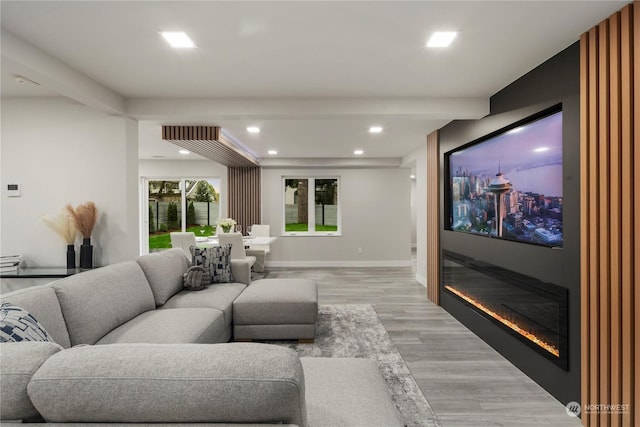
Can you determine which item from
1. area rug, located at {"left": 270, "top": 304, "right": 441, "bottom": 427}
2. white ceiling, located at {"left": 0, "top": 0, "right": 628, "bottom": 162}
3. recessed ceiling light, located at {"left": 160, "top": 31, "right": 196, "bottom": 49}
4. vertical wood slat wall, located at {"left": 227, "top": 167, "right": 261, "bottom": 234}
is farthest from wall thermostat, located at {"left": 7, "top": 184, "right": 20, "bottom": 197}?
vertical wood slat wall, located at {"left": 227, "top": 167, "right": 261, "bottom": 234}

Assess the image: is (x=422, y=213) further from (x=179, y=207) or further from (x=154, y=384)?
(x=179, y=207)

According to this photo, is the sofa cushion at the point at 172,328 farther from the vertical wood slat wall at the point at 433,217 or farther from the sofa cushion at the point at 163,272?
the vertical wood slat wall at the point at 433,217

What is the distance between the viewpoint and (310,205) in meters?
7.87

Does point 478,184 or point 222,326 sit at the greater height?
point 478,184

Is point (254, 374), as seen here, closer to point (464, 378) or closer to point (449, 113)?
point (464, 378)

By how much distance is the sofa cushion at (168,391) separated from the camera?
848mm

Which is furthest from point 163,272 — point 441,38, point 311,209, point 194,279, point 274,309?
point 311,209

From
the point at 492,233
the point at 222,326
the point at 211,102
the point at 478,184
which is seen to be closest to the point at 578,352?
the point at 492,233

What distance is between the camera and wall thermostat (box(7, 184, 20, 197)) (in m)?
3.31

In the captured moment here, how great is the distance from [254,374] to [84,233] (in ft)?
11.0

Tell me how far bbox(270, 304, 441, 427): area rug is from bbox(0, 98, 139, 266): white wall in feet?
7.43

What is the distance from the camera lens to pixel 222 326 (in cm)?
276

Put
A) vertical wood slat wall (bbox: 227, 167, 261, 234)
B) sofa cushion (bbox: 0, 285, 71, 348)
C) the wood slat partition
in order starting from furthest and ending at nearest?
vertical wood slat wall (bbox: 227, 167, 261, 234), the wood slat partition, sofa cushion (bbox: 0, 285, 71, 348)

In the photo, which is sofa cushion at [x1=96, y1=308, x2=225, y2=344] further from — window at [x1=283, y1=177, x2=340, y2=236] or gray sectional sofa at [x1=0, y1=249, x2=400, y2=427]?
window at [x1=283, y1=177, x2=340, y2=236]
